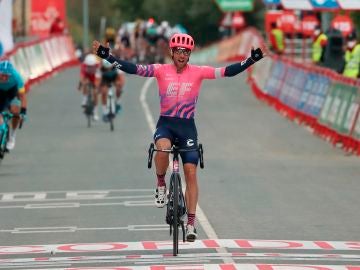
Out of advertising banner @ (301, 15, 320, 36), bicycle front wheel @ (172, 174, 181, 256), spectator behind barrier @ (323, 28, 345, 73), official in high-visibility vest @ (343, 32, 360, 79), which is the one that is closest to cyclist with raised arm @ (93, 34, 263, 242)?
bicycle front wheel @ (172, 174, 181, 256)

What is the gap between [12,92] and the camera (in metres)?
22.5

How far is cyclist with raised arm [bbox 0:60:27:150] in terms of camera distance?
72.6 feet

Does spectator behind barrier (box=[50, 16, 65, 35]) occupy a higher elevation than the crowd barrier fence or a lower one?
lower

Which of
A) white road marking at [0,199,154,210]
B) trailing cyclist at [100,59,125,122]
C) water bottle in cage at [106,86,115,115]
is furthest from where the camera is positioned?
trailing cyclist at [100,59,125,122]

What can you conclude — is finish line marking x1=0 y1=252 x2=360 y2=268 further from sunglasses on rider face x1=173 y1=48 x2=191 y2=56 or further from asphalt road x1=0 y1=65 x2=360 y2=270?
sunglasses on rider face x1=173 y1=48 x2=191 y2=56

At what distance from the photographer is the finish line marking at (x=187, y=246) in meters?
13.8

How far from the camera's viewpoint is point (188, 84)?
14000 mm

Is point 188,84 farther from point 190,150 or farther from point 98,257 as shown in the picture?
point 98,257

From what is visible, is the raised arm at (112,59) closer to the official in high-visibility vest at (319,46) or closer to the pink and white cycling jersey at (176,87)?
the pink and white cycling jersey at (176,87)

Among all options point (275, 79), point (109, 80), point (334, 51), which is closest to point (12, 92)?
point (109, 80)

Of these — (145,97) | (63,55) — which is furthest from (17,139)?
(63,55)

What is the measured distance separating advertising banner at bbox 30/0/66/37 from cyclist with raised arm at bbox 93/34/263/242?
2002 inches

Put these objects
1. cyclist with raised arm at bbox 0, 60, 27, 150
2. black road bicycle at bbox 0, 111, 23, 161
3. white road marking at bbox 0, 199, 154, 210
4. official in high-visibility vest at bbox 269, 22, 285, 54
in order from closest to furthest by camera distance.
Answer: white road marking at bbox 0, 199, 154, 210
cyclist with raised arm at bbox 0, 60, 27, 150
black road bicycle at bbox 0, 111, 23, 161
official in high-visibility vest at bbox 269, 22, 285, 54

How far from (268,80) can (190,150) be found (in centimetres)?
2731
